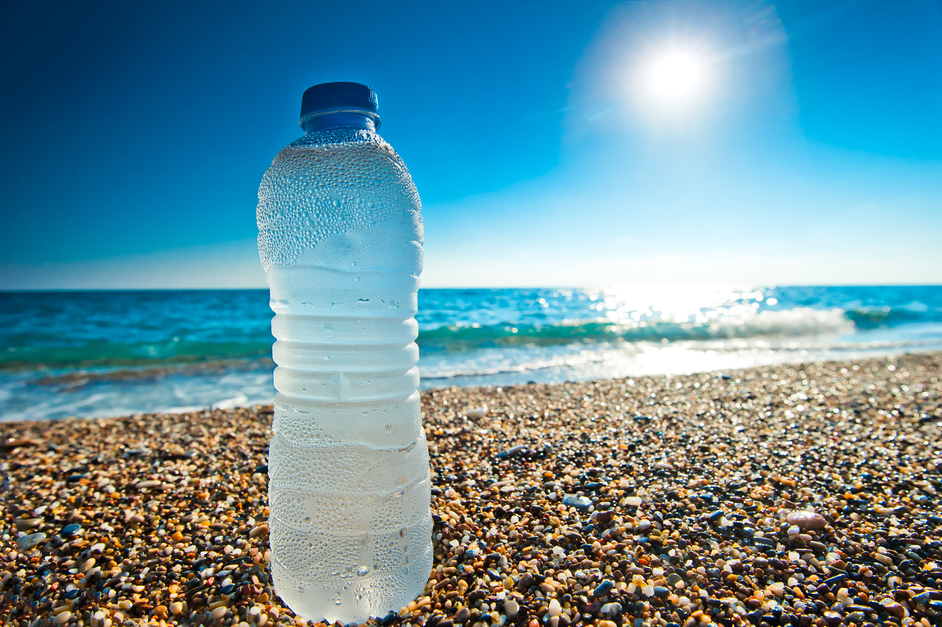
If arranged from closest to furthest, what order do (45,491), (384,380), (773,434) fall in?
(384,380)
(45,491)
(773,434)

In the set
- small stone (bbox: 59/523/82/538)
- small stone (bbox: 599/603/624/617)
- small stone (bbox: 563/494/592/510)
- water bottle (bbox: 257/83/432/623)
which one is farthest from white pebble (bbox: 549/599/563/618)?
small stone (bbox: 59/523/82/538)

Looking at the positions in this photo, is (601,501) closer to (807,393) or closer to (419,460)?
(419,460)

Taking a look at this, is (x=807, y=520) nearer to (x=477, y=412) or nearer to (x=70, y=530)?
(x=477, y=412)

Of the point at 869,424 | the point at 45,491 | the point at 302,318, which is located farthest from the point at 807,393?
the point at 45,491

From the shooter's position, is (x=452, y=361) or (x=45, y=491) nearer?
(x=45, y=491)

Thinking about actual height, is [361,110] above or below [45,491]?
above

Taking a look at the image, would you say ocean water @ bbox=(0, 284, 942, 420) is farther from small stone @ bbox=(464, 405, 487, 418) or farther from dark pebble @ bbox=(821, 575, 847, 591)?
dark pebble @ bbox=(821, 575, 847, 591)

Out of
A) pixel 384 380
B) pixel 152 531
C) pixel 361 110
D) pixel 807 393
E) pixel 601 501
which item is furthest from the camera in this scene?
pixel 807 393
